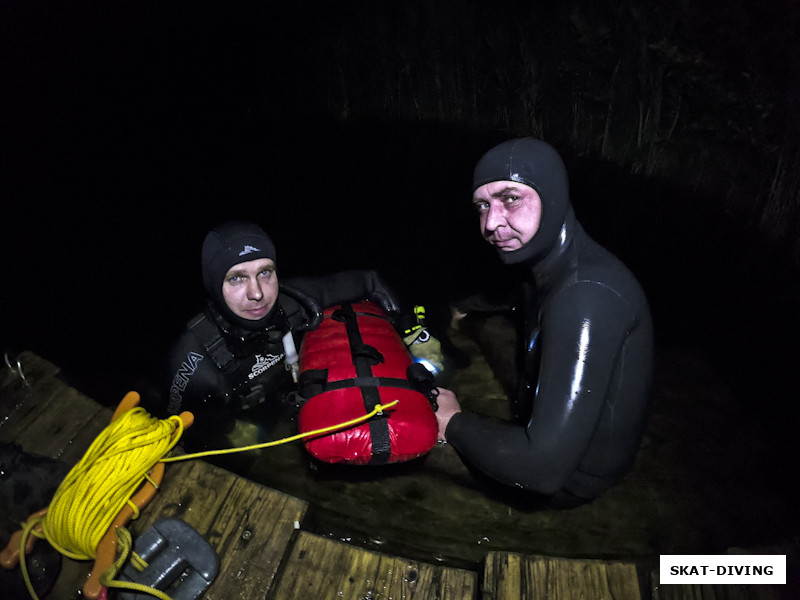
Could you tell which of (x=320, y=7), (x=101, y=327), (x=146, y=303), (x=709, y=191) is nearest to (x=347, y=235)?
(x=146, y=303)

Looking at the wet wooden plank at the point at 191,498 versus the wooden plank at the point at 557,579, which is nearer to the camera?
the wooden plank at the point at 557,579

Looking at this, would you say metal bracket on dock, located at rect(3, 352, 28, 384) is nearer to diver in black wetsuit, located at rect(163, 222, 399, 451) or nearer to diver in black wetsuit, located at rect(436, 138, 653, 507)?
diver in black wetsuit, located at rect(163, 222, 399, 451)

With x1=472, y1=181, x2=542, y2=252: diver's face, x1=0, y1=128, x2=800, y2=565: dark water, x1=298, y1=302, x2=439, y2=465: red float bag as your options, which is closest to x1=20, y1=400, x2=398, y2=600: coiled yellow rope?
x1=298, y1=302, x2=439, y2=465: red float bag

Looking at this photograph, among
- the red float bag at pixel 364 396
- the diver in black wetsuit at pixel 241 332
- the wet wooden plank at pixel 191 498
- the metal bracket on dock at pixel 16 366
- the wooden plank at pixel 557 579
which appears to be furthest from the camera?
the diver in black wetsuit at pixel 241 332

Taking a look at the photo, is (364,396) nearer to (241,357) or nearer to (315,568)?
(315,568)

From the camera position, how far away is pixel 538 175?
2.77 meters

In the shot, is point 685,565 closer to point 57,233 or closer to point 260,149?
point 57,233

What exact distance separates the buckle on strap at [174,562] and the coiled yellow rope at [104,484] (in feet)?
0.48

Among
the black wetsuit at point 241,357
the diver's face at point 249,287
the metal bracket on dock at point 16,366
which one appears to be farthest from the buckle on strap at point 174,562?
the metal bracket on dock at point 16,366

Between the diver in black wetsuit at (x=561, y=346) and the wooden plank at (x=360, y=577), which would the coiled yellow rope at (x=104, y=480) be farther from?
the diver in black wetsuit at (x=561, y=346)

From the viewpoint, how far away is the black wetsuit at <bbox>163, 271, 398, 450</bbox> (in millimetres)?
3811

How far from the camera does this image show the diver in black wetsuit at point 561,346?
2.47m

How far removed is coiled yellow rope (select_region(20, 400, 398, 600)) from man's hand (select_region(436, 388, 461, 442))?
1.52 metres

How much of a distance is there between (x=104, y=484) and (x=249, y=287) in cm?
161
